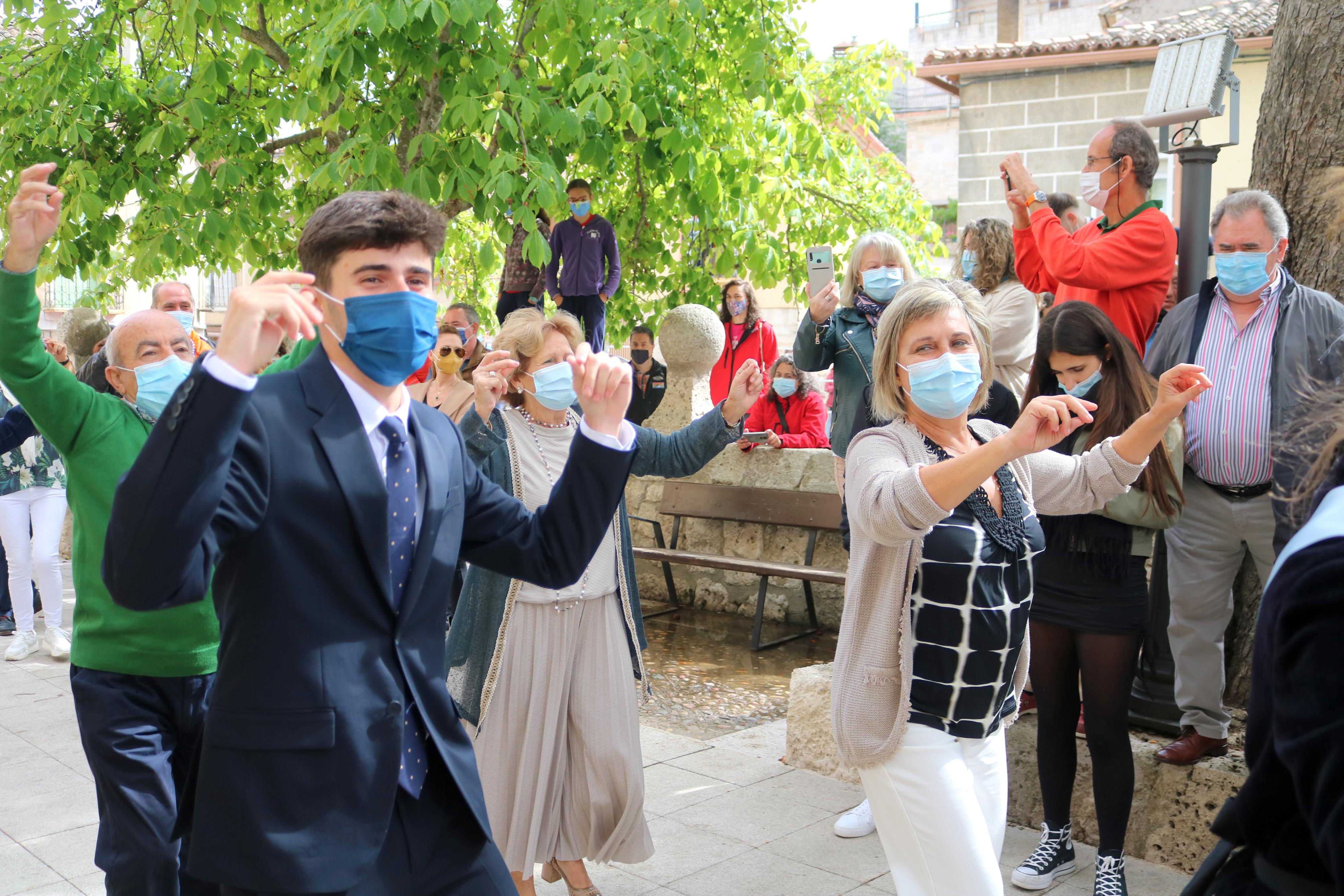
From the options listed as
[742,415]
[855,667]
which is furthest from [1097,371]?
[855,667]

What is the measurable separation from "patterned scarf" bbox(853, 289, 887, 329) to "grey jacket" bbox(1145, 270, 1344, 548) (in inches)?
43.9

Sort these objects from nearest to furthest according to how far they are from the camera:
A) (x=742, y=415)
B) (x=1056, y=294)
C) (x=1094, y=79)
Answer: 1. (x=742, y=415)
2. (x=1056, y=294)
3. (x=1094, y=79)

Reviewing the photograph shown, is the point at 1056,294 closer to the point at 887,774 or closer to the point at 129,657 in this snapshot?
the point at 887,774

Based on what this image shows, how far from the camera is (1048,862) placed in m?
3.94

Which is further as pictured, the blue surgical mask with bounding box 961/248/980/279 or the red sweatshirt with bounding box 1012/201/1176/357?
the blue surgical mask with bounding box 961/248/980/279

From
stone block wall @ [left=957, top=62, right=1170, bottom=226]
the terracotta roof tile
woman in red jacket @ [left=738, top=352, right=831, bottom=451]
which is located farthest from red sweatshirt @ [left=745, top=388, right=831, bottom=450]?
stone block wall @ [left=957, top=62, right=1170, bottom=226]

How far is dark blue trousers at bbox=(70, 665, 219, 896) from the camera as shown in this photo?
3.10 metres

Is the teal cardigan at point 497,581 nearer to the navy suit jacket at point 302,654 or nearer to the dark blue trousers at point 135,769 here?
the dark blue trousers at point 135,769

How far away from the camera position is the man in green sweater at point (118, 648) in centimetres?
309

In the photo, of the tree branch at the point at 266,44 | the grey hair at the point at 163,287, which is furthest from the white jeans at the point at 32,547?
Result: the tree branch at the point at 266,44

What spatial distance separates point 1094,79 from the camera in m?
19.5

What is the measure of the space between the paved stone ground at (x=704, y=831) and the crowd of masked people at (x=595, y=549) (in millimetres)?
217

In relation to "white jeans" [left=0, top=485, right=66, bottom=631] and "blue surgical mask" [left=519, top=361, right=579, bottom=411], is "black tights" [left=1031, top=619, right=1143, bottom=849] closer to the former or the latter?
"blue surgical mask" [left=519, top=361, right=579, bottom=411]

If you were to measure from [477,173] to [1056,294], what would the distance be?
3.15 m
